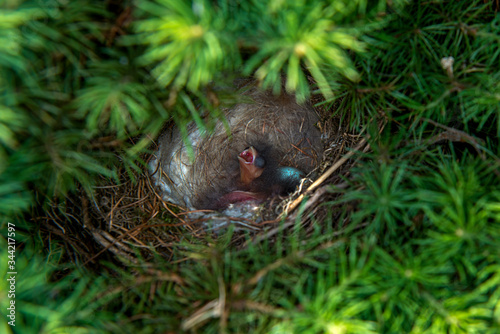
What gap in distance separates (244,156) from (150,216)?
0.54m

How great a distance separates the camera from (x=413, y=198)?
0.83 m

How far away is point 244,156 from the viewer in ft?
5.17

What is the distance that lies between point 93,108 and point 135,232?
56 cm

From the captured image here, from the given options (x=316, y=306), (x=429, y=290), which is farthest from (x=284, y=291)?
(x=429, y=290)

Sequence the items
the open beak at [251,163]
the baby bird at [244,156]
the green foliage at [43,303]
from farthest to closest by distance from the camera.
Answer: the open beak at [251,163] → the baby bird at [244,156] → the green foliage at [43,303]

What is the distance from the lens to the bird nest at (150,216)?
107cm

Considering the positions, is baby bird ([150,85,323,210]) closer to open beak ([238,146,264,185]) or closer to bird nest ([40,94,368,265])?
open beak ([238,146,264,185])

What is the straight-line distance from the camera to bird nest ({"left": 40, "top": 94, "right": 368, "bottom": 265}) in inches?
42.2

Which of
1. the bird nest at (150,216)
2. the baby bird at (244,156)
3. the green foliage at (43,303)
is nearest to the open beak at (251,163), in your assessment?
the baby bird at (244,156)

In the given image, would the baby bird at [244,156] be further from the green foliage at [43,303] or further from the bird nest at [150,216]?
the green foliage at [43,303]

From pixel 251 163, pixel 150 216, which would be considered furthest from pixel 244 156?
pixel 150 216

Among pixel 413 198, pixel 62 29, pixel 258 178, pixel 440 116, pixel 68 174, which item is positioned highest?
pixel 62 29

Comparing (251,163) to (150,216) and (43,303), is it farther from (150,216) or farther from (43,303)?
(43,303)

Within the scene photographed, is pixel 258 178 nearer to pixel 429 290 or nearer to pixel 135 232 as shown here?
pixel 135 232
